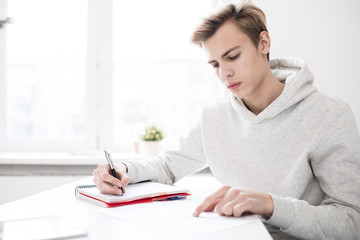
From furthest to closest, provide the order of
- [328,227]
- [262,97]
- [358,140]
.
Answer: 1. [262,97]
2. [358,140]
3. [328,227]

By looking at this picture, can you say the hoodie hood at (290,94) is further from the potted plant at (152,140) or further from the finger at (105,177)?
the potted plant at (152,140)

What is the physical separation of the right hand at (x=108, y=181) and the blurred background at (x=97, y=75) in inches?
49.5

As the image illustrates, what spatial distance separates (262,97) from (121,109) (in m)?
1.42

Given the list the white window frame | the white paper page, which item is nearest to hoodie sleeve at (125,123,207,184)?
the white paper page

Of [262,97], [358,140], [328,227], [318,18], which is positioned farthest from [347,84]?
[328,227]

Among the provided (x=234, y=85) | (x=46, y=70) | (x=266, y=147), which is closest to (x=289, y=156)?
(x=266, y=147)

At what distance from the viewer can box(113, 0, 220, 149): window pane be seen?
2.39 metres

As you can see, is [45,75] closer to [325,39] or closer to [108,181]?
[108,181]

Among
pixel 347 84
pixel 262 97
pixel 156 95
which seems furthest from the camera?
pixel 156 95

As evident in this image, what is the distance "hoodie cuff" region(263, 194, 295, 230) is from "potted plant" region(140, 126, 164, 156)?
1.41 metres

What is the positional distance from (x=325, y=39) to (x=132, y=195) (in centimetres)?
165

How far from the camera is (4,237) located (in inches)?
23.7

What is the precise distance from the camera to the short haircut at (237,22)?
1155 mm

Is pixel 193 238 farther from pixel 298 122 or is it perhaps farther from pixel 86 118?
pixel 86 118
